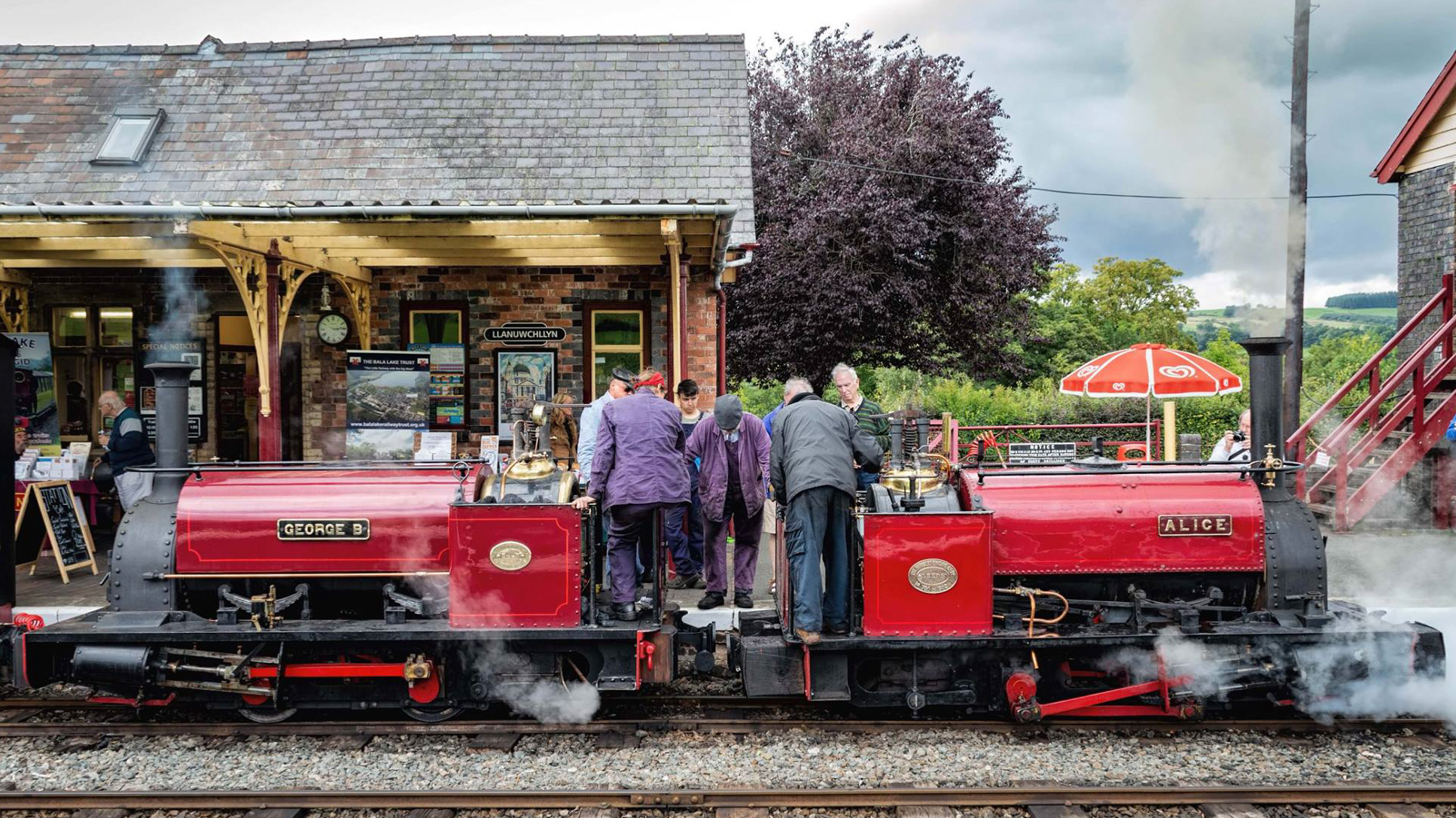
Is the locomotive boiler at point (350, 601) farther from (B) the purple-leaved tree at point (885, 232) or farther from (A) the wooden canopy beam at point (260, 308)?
(B) the purple-leaved tree at point (885, 232)

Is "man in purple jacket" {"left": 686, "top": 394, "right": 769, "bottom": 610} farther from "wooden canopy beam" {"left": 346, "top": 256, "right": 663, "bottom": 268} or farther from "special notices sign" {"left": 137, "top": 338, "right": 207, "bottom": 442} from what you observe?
"special notices sign" {"left": 137, "top": 338, "right": 207, "bottom": 442}

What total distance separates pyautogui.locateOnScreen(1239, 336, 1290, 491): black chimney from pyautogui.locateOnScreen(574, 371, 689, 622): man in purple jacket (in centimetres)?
312

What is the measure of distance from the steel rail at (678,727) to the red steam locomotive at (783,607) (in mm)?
106

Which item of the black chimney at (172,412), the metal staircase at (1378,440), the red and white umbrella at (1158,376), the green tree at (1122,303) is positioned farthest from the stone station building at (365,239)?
the green tree at (1122,303)

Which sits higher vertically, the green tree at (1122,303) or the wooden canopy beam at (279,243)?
the green tree at (1122,303)

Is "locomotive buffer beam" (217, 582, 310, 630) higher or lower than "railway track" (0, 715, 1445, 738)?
higher

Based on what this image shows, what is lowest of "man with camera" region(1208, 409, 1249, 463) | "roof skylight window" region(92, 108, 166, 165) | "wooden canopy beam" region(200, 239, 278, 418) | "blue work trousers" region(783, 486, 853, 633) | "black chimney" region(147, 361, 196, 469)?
"blue work trousers" region(783, 486, 853, 633)

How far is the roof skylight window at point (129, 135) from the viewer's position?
9750mm

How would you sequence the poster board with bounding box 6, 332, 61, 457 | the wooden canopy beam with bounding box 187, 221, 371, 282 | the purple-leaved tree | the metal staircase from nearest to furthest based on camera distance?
the wooden canopy beam with bounding box 187, 221, 371, 282 < the metal staircase < the poster board with bounding box 6, 332, 61, 457 < the purple-leaved tree

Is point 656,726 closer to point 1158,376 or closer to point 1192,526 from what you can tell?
point 1192,526

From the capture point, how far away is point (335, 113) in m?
10.7

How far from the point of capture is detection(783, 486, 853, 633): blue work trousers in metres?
4.82

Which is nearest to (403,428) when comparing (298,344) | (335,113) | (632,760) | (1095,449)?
(298,344)

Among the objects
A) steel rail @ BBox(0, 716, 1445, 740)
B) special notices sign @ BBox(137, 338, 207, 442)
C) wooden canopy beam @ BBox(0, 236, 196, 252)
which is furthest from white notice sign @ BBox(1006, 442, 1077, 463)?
special notices sign @ BBox(137, 338, 207, 442)
